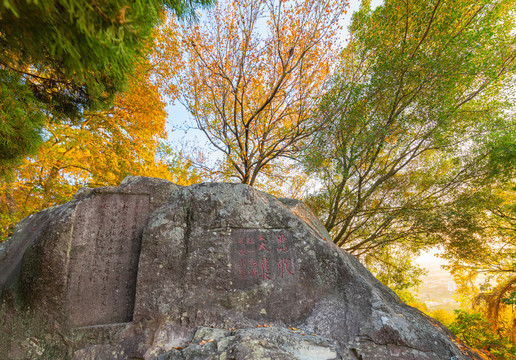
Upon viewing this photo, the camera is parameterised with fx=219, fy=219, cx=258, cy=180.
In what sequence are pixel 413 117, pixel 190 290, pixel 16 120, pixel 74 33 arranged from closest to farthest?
1. pixel 74 33
2. pixel 16 120
3. pixel 190 290
4. pixel 413 117

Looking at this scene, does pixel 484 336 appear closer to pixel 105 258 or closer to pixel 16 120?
pixel 105 258

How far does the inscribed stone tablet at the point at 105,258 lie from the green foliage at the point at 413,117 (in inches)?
229

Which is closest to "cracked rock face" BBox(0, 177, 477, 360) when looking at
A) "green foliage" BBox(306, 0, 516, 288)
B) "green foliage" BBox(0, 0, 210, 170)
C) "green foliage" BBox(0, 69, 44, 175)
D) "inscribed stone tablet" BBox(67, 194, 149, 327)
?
"inscribed stone tablet" BBox(67, 194, 149, 327)

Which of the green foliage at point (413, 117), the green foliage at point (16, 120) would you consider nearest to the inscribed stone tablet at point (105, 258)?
the green foliage at point (16, 120)

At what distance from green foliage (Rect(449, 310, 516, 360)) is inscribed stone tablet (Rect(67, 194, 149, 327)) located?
32.4 feet

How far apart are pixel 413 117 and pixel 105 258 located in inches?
345

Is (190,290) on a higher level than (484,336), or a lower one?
higher

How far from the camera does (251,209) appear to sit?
4.33 meters

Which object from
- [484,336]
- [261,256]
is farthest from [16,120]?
[484,336]

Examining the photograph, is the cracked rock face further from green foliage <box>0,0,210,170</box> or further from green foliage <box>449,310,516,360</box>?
green foliage <box>449,310,516,360</box>

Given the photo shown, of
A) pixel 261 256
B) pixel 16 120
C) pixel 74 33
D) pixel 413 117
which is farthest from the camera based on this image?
pixel 413 117

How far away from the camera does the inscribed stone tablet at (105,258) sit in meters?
3.77

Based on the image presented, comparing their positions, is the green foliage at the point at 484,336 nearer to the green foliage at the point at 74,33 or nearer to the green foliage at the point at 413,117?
the green foliage at the point at 413,117

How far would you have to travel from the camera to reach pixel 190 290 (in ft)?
12.3
